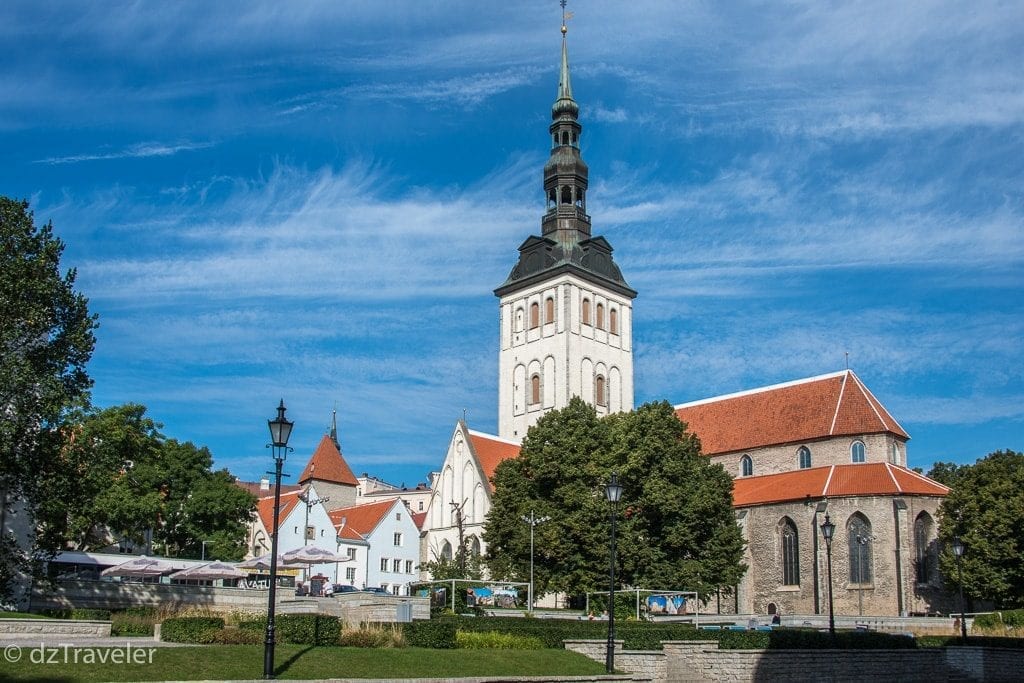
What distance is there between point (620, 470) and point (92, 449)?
24.9m

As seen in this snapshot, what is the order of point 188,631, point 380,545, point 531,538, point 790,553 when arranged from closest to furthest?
point 188,631
point 531,538
point 790,553
point 380,545

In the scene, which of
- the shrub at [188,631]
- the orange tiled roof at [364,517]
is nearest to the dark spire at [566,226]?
the orange tiled roof at [364,517]

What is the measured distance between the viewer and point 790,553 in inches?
2287


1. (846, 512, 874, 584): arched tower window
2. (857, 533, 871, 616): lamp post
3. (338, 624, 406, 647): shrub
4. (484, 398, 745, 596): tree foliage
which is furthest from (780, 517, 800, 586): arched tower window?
(338, 624, 406, 647): shrub

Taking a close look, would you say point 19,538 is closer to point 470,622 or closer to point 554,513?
point 470,622

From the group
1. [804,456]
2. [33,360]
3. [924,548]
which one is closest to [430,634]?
[33,360]

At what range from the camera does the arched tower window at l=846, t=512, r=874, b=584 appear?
54.6 metres

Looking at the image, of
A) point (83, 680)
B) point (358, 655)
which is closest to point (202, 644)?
point (358, 655)

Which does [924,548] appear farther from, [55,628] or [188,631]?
[55,628]

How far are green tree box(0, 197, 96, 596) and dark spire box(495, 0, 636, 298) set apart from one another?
4432 cm

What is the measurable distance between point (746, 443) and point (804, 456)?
181 inches

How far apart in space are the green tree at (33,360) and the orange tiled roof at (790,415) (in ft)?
138

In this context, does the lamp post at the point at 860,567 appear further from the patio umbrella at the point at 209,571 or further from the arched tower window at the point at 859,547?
the patio umbrella at the point at 209,571

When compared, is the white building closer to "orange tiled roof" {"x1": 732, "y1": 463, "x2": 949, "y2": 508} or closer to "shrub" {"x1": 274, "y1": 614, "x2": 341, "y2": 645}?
"orange tiled roof" {"x1": 732, "y1": 463, "x2": 949, "y2": 508}
